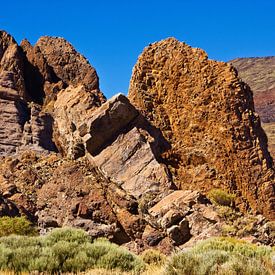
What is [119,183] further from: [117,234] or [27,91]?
[27,91]

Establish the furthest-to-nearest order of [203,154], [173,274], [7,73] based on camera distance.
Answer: [7,73] < [203,154] < [173,274]

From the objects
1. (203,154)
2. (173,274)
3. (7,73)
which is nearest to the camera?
(173,274)

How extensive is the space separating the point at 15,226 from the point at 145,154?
36.0 ft

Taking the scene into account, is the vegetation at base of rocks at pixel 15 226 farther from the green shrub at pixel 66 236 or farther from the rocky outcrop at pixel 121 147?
the green shrub at pixel 66 236

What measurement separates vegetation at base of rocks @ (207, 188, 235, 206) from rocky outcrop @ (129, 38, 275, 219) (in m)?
0.95

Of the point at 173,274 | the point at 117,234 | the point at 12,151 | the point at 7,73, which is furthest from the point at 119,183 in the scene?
the point at 173,274

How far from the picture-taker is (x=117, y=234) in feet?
98.8

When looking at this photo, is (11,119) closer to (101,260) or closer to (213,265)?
(101,260)

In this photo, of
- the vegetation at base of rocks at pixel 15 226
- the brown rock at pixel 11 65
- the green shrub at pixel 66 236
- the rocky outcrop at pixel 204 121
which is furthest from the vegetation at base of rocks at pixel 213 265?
the brown rock at pixel 11 65

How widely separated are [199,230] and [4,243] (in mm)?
16297

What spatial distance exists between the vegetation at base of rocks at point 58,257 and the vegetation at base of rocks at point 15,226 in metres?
12.8

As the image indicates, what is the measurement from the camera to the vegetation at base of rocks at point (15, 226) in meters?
27.5

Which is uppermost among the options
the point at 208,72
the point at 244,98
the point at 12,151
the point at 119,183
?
the point at 208,72

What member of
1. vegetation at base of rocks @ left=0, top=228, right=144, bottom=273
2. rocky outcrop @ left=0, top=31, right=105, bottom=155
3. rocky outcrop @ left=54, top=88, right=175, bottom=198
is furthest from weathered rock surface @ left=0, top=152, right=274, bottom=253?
vegetation at base of rocks @ left=0, top=228, right=144, bottom=273
